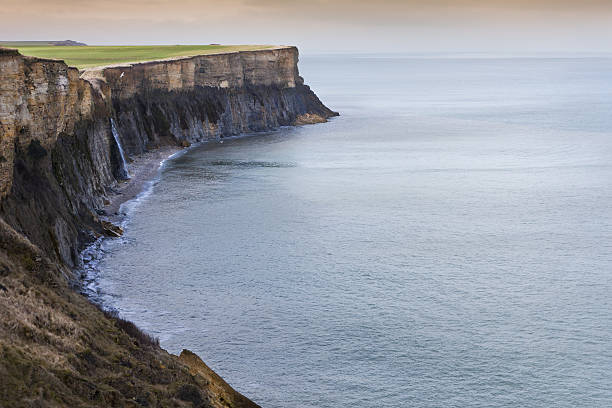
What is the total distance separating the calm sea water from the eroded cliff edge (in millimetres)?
3312

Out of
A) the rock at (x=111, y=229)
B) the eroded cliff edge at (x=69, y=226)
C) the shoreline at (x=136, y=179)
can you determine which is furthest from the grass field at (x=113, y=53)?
the rock at (x=111, y=229)

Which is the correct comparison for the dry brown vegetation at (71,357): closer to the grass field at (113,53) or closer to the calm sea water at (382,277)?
the calm sea water at (382,277)

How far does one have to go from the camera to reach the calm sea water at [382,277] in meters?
26.0

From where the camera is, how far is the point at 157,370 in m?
21.5

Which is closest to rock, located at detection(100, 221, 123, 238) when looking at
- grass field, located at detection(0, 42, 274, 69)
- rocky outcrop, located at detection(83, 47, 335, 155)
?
rocky outcrop, located at detection(83, 47, 335, 155)

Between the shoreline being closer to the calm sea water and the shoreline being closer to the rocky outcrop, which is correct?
the calm sea water

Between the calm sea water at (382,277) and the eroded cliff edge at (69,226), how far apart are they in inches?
130

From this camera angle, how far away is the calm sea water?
26.0m

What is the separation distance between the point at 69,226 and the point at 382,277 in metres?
16.0

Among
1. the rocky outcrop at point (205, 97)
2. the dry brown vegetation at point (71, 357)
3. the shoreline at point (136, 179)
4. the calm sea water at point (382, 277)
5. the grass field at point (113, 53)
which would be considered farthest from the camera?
the grass field at point (113, 53)

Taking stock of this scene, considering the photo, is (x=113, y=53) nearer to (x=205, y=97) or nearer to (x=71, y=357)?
(x=205, y=97)

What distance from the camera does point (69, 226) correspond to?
39.6m

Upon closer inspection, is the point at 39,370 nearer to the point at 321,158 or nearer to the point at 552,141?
the point at 321,158

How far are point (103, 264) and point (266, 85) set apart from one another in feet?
233
